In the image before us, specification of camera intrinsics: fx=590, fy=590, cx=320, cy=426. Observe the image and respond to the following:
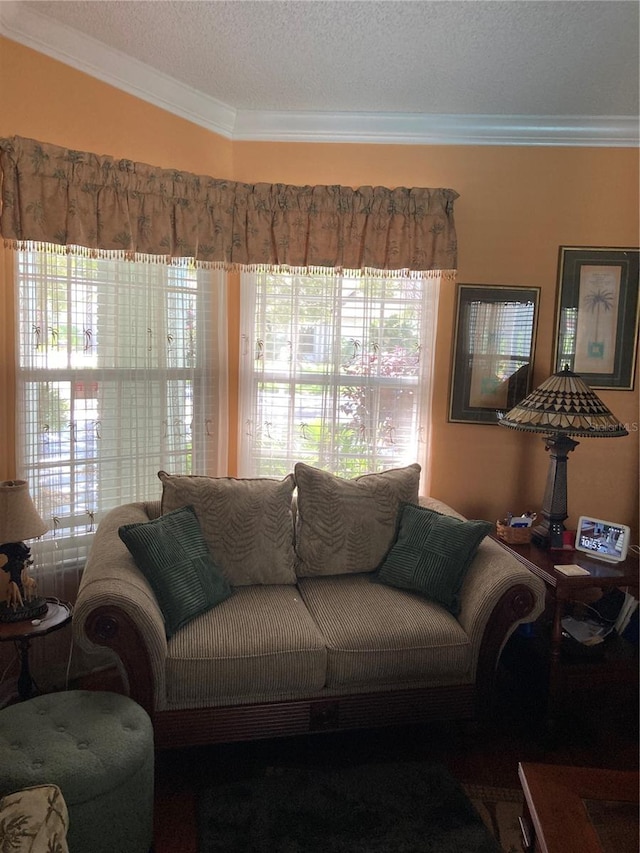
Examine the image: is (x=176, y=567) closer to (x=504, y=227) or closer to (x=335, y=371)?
(x=335, y=371)

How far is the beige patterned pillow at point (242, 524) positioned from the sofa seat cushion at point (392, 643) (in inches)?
11.8

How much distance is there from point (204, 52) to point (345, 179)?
0.92 meters

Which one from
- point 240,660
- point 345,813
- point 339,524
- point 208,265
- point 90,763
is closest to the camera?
point 90,763

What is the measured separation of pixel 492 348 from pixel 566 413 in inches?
29.6

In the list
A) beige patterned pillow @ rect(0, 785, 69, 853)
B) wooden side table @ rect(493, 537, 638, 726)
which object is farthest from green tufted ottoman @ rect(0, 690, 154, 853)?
wooden side table @ rect(493, 537, 638, 726)

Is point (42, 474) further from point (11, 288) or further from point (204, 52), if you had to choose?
point (204, 52)

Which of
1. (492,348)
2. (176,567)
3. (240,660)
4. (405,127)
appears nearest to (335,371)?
(492,348)

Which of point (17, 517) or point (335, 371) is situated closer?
point (17, 517)

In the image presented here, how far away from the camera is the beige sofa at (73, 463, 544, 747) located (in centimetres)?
202

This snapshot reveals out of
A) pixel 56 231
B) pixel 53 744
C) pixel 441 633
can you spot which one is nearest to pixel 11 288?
pixel 56 231

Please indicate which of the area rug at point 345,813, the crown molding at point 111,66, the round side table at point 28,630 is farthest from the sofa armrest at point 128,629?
the crown molding at point 111,66

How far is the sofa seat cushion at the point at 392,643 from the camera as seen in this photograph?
6.98 ft

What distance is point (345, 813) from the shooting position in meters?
1.88

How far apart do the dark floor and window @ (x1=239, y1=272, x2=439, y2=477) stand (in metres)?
1.34
